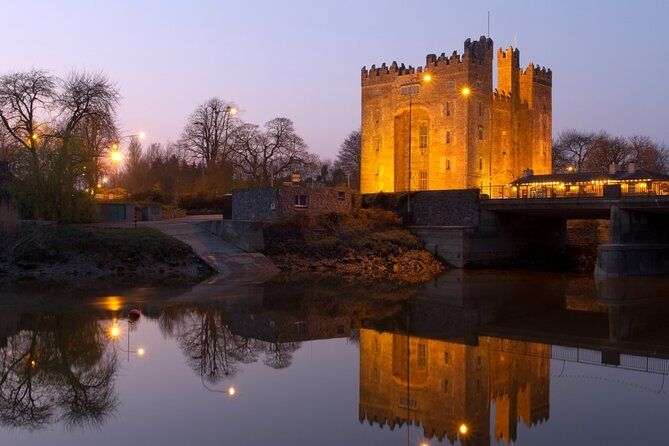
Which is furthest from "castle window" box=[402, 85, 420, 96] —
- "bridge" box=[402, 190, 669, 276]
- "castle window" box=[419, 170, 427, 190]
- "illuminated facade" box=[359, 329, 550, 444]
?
"illuminated facade" box=[359, 329, 550, 444]

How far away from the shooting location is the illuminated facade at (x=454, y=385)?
11562mm

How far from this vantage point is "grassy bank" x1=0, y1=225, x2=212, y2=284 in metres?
32.8

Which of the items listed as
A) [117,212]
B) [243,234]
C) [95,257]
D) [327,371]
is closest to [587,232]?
[243,234]

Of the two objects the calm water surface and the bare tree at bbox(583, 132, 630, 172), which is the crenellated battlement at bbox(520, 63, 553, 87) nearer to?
the bare tree at bbox(583, 132, 630, 172)

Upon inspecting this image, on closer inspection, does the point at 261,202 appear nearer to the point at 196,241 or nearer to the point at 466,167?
the point at 196,241

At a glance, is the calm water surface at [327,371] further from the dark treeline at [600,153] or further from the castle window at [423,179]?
the dark treeline at [600,153]

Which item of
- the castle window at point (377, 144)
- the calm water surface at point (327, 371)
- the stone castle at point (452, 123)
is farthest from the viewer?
the castle window at point (377, 144)

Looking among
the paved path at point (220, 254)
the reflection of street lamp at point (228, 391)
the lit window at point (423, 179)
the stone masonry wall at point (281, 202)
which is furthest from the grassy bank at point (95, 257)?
the lit window at point (423, 179)

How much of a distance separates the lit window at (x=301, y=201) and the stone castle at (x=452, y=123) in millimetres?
14612

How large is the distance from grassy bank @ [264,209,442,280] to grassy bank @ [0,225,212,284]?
6.24 m

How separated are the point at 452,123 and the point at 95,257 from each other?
3587 centimetres

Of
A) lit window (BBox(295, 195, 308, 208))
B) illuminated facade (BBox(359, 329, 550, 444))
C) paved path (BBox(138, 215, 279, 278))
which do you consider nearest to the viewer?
illuminated facade (BBox(359, 329, 550, 444))

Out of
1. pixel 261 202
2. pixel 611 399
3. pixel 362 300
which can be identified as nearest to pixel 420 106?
pixel 261 202

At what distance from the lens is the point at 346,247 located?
42.6 m
